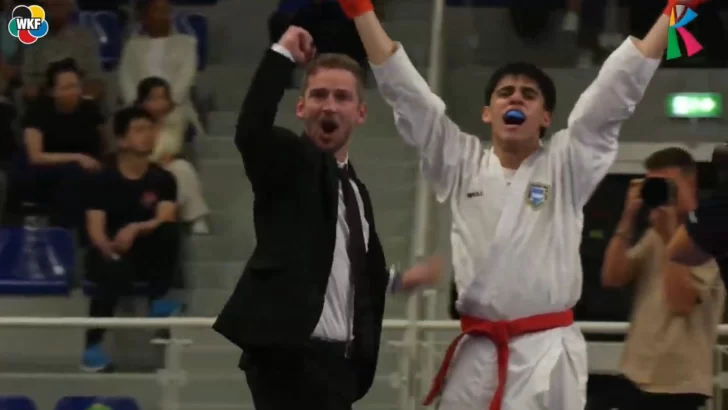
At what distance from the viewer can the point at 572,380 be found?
7.16 ft

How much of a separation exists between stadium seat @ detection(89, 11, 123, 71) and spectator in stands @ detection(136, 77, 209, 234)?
37.7 inches

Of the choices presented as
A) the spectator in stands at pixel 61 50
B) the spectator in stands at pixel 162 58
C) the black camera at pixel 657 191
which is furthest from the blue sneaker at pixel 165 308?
the black camera at pixel 657 191

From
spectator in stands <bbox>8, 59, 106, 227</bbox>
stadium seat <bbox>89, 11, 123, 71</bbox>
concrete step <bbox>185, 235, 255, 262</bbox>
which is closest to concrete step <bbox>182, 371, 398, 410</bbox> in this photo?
concrete step <bbox>185, 235, 255, 262</bbox>

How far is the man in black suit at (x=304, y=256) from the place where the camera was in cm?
203

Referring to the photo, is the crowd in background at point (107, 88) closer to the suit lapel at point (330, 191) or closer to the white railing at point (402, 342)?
the white railing at point (402, 342)

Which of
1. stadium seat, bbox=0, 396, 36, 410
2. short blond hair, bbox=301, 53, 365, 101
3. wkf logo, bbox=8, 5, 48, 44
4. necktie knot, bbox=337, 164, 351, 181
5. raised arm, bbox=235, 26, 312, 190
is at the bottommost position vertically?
stadium seat, bbox=0, 396, 36, 410

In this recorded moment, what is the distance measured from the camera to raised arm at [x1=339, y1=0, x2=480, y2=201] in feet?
7.30

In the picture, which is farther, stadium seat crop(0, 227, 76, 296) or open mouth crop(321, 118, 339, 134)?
stadium seat crop(0, 227, 76, 296)

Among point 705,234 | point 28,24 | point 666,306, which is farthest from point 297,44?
point 28,24

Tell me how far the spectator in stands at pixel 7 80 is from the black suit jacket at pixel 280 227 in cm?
316

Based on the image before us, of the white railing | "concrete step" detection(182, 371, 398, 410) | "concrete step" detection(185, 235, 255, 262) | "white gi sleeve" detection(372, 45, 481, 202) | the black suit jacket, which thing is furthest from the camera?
"concrete step" detection(185, 235, 255, 262)

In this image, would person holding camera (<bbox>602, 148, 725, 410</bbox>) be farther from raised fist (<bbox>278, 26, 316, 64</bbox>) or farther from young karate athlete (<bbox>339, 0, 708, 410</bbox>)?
raised fist (<bbox>278, 26, 316, 64</bbox>)

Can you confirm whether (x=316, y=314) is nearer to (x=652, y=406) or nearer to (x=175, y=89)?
(x=652, y=406)

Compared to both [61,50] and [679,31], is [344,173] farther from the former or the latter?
[61,50]
